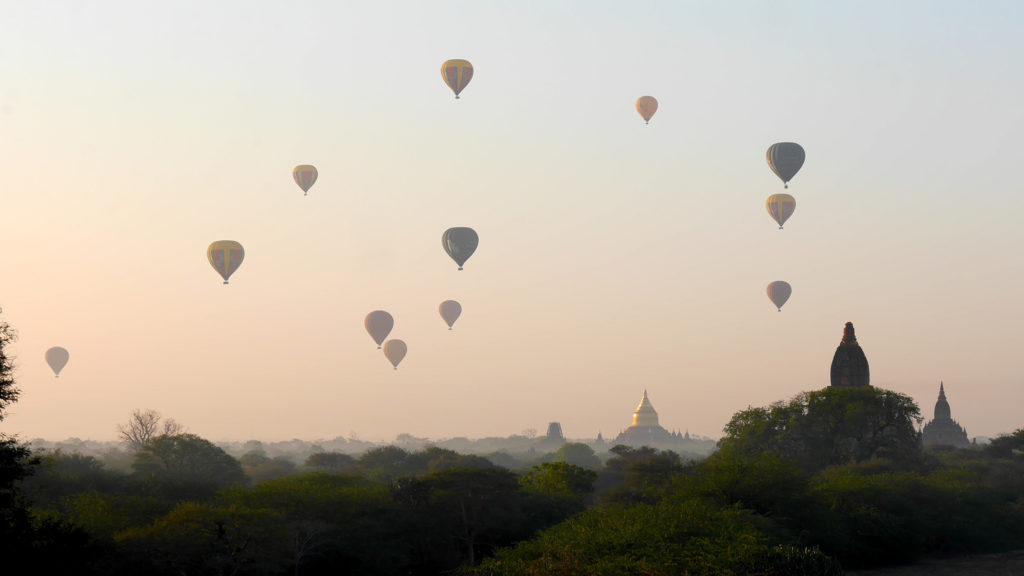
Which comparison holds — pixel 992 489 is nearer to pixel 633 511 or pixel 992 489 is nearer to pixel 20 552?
pixel 633 511

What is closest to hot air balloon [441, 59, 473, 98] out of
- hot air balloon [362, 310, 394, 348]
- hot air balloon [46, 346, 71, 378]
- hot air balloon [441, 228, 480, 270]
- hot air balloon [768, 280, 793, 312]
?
hot air balloon [441, 228, 480, 270]

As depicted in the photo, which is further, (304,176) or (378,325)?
(378,325)

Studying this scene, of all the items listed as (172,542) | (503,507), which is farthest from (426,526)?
(172,542)

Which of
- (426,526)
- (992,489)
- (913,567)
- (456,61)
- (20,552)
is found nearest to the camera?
(20,552)

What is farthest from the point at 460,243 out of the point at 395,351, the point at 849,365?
the point at 849,365

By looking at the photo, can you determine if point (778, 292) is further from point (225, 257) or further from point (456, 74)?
point (225, 257)

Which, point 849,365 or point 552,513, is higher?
point 849,365
